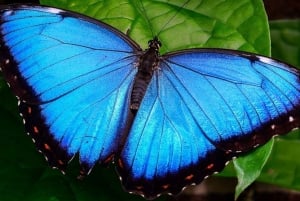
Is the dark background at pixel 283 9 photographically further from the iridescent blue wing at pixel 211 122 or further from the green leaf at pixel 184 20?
the iridescent blue wing at pixel 211 122

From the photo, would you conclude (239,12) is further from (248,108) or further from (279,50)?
(279,50)

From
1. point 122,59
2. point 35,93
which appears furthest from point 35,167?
point 122,59

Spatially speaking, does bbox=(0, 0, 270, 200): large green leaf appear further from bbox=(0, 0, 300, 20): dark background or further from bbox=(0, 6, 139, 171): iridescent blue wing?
bbox=(0, 0, 300, 20): dark background

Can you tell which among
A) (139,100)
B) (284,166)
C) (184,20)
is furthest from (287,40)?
(139,100)

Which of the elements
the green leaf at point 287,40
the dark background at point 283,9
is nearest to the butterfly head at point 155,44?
the green leaf at point 287,40

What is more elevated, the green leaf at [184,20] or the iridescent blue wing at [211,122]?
the green leaf at [184,20]

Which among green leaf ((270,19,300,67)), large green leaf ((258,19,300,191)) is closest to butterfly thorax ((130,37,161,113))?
large green leaf ((258,19,300,191))
